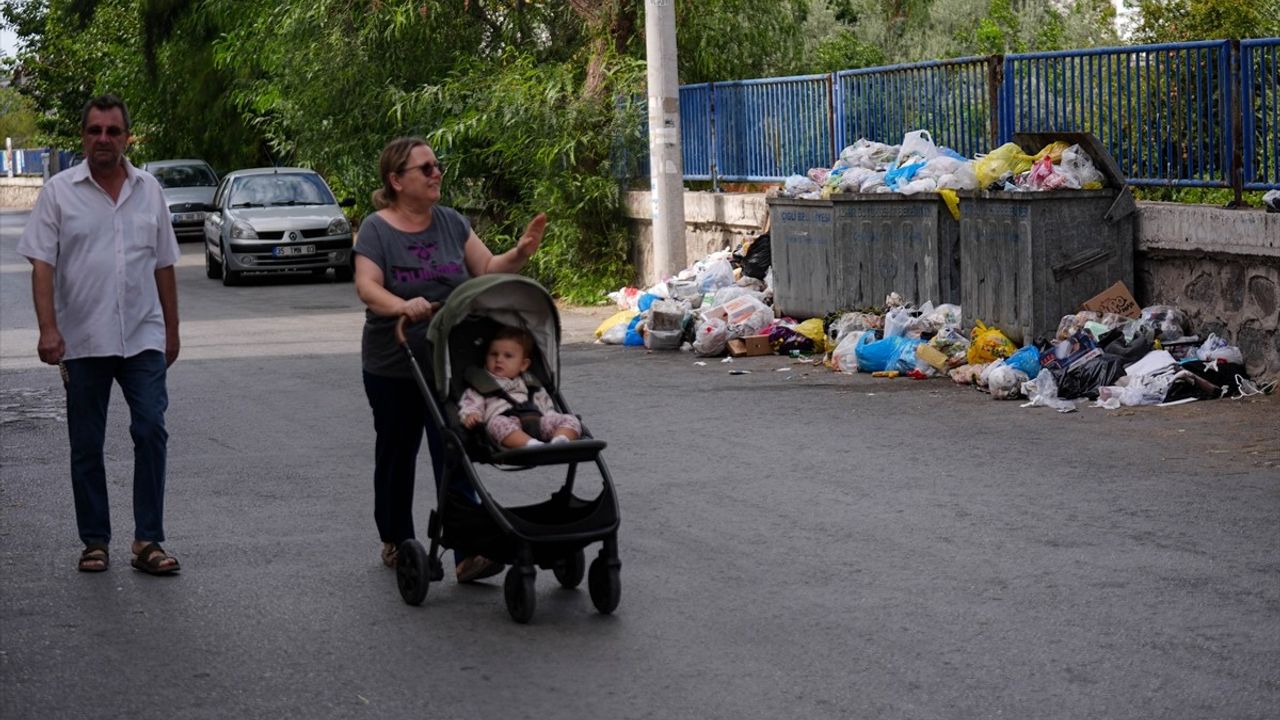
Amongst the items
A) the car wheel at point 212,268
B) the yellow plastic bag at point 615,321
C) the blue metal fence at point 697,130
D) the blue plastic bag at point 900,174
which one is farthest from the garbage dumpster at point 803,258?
the car wheel at point 212,268

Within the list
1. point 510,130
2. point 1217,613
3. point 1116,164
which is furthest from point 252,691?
point 510,130

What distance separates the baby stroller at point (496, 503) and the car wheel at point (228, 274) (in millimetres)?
18959

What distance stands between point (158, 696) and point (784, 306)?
1096 cm

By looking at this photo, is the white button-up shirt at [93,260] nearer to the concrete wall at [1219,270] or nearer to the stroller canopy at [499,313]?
the stroller canopy at [499,313]

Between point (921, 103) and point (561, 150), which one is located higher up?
point (921, 103)

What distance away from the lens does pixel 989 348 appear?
1241 centimetres

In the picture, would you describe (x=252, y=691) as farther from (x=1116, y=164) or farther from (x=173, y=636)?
(x=1116, y=164)

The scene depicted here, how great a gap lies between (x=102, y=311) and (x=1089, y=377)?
262 inches

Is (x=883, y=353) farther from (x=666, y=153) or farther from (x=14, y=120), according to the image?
(x=14, y=120)

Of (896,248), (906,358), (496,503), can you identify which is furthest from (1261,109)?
(496,503)

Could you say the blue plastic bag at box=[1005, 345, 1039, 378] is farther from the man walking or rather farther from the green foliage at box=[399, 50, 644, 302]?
the green foliage at box=[399, 50, 644, 302]

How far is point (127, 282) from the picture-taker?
700 cm

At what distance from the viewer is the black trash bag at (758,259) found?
16656 millimetres

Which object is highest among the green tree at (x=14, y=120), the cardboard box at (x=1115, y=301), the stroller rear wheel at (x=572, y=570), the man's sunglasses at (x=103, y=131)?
the green tree at (x=14, y=120)
